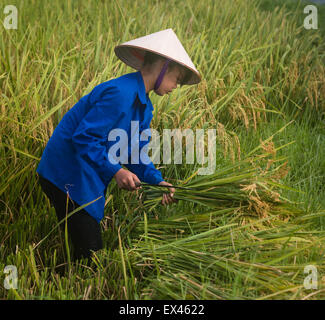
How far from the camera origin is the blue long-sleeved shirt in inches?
70.0

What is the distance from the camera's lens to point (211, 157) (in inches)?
95.1

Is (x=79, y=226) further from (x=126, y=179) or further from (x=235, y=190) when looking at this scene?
(x=235, y=190)

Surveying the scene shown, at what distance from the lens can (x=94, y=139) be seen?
5.82ft

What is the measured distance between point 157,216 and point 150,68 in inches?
27.9

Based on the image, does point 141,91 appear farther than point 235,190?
No

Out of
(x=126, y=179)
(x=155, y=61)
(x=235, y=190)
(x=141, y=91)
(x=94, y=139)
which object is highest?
(x=155, y=61)

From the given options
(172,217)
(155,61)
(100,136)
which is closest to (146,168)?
(172,217)

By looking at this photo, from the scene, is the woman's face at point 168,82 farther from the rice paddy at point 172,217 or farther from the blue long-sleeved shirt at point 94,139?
the rice paddy at point 172,217

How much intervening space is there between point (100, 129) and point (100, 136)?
0.11 ft

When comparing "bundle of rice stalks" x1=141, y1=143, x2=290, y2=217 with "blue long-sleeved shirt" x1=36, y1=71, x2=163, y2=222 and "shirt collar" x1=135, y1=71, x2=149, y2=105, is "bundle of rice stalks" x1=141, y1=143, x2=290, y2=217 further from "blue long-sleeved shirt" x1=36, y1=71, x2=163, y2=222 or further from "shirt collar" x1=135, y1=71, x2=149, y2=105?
"shirt collar" x1=135, y1=71, x2=149, y2=105

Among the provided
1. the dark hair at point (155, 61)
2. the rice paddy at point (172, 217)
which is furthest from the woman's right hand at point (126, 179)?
the dark hair at point (155, 61)

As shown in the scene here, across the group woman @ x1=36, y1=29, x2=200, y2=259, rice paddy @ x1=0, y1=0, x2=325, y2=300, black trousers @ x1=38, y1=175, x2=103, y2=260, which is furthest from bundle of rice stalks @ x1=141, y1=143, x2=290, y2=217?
black trousers @ x1=38, y1=175, x2=103, y2=260

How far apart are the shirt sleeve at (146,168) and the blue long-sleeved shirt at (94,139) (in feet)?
0.27

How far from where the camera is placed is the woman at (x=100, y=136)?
1.78 metres
